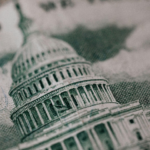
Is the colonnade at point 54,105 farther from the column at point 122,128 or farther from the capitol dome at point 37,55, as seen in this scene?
the column at point 122,128

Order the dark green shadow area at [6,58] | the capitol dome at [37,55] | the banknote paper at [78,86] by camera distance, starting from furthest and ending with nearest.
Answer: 1. the capitol dome at [37,55]
2. the dark green shadow area at [6,58]
3. the banknote paper at [78,86]

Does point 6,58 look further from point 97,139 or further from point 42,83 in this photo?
point 97,139

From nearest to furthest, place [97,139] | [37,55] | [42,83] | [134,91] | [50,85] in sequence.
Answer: [97,139] < [134,91] < [50,85] < [42,83] < [37,55]

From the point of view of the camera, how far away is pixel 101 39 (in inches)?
1033

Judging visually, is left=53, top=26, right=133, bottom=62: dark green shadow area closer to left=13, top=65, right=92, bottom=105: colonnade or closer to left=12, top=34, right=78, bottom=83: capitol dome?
left=12, top=34, right=78, bottom=83: capitol dome

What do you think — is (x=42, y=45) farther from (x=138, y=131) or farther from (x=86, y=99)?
(x=138, y=131)

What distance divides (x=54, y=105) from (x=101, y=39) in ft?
25.3

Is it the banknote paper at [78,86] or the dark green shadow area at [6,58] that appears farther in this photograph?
the dark green shadow area at [6,58]

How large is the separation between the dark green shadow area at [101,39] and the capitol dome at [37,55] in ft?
14.8

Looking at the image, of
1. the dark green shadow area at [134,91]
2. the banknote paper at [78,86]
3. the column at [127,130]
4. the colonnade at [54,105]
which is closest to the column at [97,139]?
the banknote paper at [78,86]

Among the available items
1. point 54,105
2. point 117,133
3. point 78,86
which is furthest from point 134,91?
point 54,105

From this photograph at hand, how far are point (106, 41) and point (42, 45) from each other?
903cm

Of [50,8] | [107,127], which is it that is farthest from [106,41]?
[107,127]

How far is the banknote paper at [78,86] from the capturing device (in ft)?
79.9
